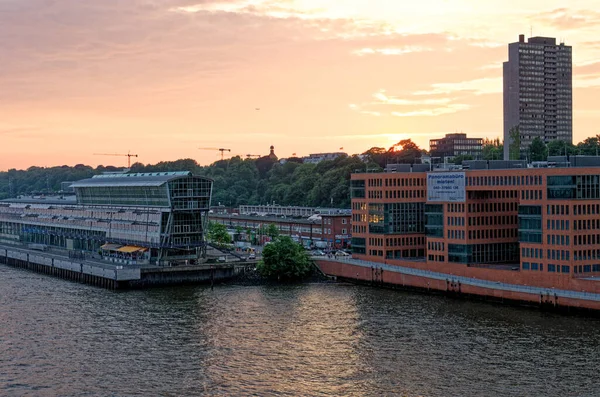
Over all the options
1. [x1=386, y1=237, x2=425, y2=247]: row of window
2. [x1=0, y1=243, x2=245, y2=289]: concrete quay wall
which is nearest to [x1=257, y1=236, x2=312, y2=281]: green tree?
[x1=0, y1=243, x2=245, y2=289]: concrete quay wall

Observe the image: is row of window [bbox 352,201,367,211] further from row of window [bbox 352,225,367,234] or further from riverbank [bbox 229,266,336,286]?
riverbank [bbox 229,266,336,286]

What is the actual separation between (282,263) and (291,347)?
40.6 meters

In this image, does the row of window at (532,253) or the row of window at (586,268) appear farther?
the row of window at (532,253)

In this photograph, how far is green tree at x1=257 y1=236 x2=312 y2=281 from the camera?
111 meters

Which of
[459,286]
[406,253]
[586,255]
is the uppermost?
[586,255]

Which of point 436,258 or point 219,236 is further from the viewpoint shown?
point 219,236

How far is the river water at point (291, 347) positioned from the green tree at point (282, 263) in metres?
11.8

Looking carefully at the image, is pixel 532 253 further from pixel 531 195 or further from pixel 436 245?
pixel 436 245

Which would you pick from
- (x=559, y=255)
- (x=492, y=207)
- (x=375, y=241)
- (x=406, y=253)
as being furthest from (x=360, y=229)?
(x=559, y=255)

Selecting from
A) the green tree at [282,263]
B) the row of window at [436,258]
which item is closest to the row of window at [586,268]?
the row of window at [436,258]

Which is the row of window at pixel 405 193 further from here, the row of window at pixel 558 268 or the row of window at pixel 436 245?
the row of window at pixel 558 268

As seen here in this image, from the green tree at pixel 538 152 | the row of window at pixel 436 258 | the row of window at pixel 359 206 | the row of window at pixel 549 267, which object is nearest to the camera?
the row of window at pixel 549 267

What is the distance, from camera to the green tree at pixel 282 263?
4362 inches

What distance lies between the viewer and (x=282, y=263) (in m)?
110
